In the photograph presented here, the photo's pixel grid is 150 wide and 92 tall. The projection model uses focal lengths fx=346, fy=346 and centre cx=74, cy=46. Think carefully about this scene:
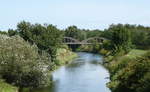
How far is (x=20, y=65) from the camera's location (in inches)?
1663

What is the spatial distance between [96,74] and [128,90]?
25060 mm

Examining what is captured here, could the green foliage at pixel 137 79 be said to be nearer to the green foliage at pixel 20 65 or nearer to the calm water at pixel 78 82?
the calm water at pixel 78 82

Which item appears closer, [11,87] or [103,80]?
[11,87]

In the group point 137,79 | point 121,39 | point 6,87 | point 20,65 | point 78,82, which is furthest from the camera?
point 121,39

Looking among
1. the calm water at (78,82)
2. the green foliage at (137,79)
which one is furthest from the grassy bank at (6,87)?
the green foliage at (137,79)

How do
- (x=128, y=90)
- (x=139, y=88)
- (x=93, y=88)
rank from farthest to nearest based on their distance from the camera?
(x=93, y=88), (x=128, y=90), (x=139, y=88)

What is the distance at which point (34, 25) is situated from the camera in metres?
64.1

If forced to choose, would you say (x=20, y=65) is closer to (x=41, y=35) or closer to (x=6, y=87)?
(x=6, y=87)

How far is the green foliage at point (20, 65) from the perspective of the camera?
1663 inches

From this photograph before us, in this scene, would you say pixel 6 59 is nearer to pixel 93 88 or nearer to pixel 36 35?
pixel 93 88

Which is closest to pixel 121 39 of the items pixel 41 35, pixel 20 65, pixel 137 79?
pixel 41 35

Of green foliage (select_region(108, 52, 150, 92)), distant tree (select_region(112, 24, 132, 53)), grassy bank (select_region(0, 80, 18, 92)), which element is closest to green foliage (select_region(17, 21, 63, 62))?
grassy bank (select_region(0, 80, 18, 92))

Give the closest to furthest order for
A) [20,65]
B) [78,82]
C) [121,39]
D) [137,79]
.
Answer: [137,79] < [20,65] < [78,82] < [121,39]

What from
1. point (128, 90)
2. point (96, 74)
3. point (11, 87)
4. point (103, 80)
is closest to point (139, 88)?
point (128, 90)
